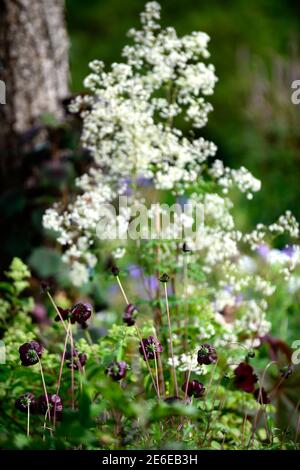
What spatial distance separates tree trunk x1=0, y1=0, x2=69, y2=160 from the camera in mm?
2881

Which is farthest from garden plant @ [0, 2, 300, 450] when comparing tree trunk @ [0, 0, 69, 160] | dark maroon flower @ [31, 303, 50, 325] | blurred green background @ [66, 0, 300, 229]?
blurred green background @ [66, 0, 300, 229]

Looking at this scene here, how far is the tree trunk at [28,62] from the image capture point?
288cm

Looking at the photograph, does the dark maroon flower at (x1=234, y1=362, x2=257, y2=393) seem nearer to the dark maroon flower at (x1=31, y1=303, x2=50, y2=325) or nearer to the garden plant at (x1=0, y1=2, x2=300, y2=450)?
the garden plant at (x1=0, y1=2, x2=300, y2=450)

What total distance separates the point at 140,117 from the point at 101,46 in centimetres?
680

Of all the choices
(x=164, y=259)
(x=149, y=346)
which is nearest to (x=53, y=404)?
(x=149, y=346)

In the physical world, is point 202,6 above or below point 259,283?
above

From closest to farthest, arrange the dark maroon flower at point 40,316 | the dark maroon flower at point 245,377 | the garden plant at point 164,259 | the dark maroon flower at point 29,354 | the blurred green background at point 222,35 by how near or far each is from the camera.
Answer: the dark maroon flower at point 29,354, the dark maroon flower at point 245,377, the garden plant at point 164,259, the dark maroon flower at point 40,316, the blurred green background at point 222,35

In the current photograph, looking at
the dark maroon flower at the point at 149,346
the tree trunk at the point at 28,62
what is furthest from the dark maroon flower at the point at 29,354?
the tree trunk at the point at 28,62

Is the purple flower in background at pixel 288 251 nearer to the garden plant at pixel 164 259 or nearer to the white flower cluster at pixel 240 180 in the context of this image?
the garden plant at pixel 164 259

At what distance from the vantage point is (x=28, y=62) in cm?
293

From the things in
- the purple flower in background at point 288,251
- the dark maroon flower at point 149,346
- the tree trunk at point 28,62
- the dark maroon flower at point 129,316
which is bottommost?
the dark maroon flower at point 149,346

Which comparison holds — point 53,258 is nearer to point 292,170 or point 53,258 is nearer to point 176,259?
point 176,259

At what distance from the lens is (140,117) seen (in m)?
1.83
